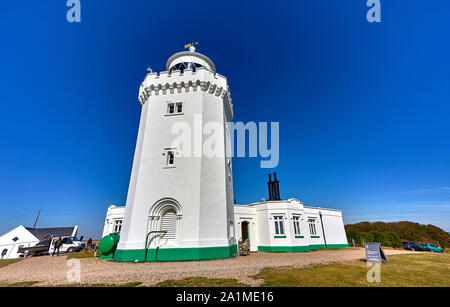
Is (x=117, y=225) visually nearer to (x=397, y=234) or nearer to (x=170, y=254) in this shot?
(x=170, y=254)

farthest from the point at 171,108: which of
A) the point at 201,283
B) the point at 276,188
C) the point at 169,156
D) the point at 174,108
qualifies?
the point at 276,188

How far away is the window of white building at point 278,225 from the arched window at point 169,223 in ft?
35.4

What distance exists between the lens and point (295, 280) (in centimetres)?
549

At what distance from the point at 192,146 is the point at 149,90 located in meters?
6.33

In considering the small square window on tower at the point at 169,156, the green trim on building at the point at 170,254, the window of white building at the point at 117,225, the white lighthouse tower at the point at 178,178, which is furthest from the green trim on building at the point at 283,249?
the window of white building at the point at 117,225

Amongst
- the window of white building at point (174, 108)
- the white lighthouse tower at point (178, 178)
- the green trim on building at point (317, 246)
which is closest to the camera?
the white lighthouse tower at point (178, 178)

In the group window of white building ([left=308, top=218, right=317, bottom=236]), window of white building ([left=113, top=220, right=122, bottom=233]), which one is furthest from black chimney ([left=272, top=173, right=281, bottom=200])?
window of white building ([left=113, top=220, right=122, bottom=233])

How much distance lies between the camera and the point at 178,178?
38.9ft

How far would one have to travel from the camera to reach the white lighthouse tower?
10.6 metres

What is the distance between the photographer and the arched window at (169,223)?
1124 centimetres

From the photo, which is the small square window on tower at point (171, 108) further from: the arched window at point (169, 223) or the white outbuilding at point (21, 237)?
the white outbuilding at point (21, 237)
